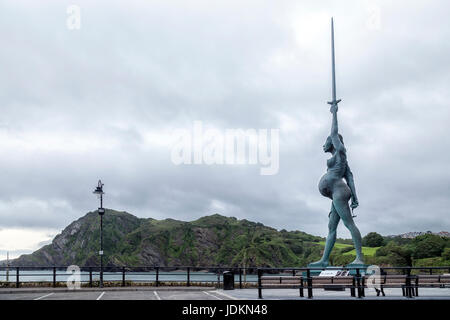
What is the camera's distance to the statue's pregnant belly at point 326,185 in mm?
27562

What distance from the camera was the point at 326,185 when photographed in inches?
1094

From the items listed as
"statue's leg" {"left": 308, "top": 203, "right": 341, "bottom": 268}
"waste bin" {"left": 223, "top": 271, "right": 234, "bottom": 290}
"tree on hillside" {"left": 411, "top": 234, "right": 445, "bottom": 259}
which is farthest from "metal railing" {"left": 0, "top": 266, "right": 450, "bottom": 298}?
"tree on hillside" {"left": 411, "top": 234, "right": 445, "bottom": 259}

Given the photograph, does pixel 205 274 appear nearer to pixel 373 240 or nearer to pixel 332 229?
pixel 332 229

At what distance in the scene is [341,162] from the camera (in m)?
27.4

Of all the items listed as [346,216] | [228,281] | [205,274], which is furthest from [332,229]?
[205,274]

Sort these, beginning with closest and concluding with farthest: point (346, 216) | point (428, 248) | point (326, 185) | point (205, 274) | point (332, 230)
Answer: point (346, 216) < point (326, 185) < point (332, 230) < point (205, 274) < point (428, 248)

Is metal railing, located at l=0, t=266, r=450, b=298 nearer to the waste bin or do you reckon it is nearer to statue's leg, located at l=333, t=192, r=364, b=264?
the waste bin

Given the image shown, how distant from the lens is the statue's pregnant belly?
27562mm

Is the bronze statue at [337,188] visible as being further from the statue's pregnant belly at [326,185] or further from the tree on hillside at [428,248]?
the tree on hillside at [428,248]
